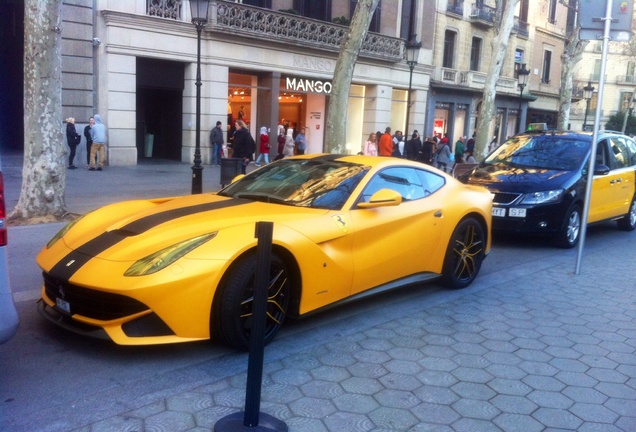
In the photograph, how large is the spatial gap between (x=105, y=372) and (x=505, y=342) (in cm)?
310

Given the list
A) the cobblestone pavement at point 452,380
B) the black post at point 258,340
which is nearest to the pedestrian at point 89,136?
the cobblestone pavement at point 452,380

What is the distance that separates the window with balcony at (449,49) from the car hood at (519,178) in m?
24.6

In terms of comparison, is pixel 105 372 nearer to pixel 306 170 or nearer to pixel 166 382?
pixel 166 382

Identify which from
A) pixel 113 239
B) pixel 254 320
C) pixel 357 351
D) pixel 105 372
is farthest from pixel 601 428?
pixel 113 239

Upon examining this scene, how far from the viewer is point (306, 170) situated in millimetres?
5703

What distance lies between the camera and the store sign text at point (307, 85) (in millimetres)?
24562

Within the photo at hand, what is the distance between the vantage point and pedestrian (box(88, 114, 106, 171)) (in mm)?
17108

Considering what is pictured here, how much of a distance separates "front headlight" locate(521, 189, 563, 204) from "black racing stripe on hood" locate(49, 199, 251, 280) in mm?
5200

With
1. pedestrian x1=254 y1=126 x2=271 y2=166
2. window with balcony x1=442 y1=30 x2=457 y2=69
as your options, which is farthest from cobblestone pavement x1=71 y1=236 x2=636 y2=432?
window with balcony x1=442 y1=30 x2=457 y2=69

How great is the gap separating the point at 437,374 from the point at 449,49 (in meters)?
31.1

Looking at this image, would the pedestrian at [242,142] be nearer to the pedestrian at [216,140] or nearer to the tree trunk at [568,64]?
the pedestrian at [216,140]

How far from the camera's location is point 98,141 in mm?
17234

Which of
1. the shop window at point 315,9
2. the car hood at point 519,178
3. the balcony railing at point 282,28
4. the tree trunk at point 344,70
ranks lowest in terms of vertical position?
the car hood at point 519,178

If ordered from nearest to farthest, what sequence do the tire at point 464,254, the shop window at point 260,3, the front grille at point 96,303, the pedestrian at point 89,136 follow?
the front grille at point 96,303, the tire at point 464,254, the pedestrian at point 89,136, the shop window at point 260,3
